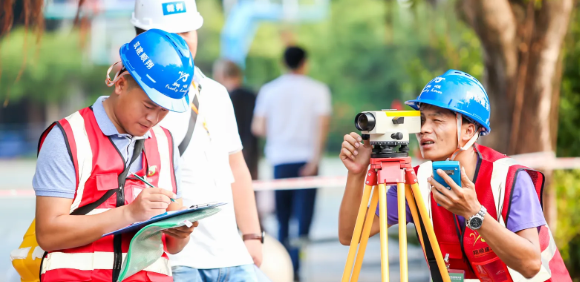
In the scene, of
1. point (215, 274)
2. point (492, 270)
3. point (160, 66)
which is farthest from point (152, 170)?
point (492, 270)

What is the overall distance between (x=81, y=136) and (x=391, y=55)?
26605 mm

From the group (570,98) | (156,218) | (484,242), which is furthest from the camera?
(570,98)

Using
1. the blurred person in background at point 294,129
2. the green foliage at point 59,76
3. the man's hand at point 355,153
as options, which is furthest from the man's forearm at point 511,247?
the green foliage at point 59,76

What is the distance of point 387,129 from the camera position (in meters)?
2.59

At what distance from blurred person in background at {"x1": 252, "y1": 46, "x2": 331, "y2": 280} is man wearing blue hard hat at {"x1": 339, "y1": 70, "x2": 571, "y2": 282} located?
3716mm

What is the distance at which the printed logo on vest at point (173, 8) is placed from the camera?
9.63 ft

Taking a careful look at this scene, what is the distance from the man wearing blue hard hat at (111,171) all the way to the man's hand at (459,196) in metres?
0.93

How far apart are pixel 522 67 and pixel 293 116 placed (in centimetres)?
226

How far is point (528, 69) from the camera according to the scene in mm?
5562

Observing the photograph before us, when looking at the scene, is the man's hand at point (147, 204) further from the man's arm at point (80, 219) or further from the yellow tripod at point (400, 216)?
the yellow tripod at point (400, 216)

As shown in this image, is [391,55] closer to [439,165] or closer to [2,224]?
[2,224]

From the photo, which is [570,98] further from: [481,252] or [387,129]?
[387,129]

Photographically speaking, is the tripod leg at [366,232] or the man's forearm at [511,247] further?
the tripod leg at [366,232]

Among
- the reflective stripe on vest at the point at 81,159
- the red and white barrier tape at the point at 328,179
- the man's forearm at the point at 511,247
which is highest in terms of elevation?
the reflective stripe on vest at the point at 81,159
